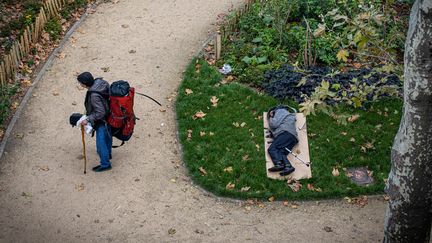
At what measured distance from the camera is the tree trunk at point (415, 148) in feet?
22.3

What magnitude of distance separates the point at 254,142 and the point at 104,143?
280cm

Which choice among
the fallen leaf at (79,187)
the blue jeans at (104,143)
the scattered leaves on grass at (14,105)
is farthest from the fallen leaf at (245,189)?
the scattered leaves on grass at (14,105)

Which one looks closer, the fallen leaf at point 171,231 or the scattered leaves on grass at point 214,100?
the fallen leaf at point 171,231

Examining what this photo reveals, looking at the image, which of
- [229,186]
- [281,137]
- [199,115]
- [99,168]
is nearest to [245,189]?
[229,186]

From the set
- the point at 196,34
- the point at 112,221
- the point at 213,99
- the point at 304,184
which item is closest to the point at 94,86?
the point at 112,221

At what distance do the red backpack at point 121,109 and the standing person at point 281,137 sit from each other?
2.58 meters

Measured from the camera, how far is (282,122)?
11.0 meters

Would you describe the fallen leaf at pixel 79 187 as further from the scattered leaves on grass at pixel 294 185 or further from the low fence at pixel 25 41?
the scattered leaves on grass at pixel 294 185

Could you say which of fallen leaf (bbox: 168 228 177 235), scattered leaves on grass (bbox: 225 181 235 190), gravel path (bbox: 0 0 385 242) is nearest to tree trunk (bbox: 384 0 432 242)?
gravel path (bbox: 0 0 385 242)

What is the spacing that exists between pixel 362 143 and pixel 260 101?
225 centimetres

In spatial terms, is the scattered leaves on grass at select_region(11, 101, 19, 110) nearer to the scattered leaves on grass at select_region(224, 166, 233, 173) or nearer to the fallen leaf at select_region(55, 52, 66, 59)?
the fallen leaf at select_region(55, 52, 66, 59)

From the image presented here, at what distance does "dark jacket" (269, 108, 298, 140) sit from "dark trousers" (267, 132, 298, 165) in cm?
9

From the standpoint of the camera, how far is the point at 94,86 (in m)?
9.97

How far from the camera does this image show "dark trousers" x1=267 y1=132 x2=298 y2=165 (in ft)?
35.0
